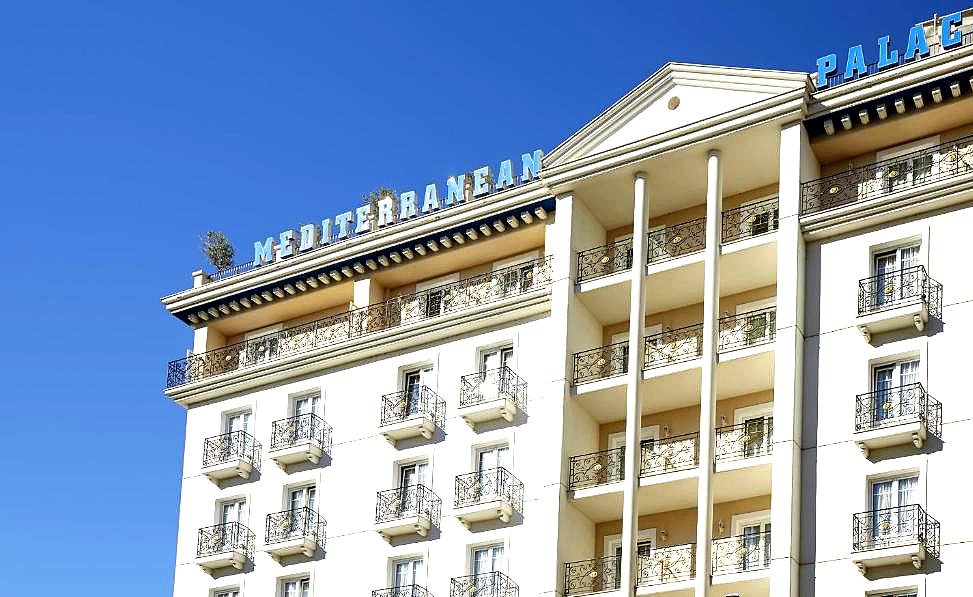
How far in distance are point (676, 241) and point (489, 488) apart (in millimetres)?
9376

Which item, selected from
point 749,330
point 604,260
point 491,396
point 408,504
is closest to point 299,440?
point 408,504

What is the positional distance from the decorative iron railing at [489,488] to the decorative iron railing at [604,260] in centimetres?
642

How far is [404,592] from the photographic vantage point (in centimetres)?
5581

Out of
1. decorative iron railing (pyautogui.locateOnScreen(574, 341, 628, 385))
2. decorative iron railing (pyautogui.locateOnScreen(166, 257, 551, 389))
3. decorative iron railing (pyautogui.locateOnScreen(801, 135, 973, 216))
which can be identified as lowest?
decorative iron railing (pyautogui.locateOnScreen(574, 341, 628, 385))

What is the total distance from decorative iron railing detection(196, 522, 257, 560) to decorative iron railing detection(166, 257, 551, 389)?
5965 millimetres

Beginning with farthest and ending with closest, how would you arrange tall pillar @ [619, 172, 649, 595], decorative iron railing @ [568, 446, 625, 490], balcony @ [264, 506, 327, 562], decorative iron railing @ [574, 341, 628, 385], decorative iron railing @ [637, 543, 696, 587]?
balcony @ [264, 506, 327, 562] < decorative iron railing @ [574, 341, 628, 385] < decorative iron railing @ [568, 446, 625, 490] < tall pillar @ [619, 172, 649, 595] < decorative iron railing @ [637, 543, 696, 587]

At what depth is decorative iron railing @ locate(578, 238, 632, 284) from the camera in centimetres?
5622

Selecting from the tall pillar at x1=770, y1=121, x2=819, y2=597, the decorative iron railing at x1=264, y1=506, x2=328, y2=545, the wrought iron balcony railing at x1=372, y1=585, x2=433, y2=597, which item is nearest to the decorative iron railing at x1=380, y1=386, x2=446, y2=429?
the decorative iron railing at x1=264, y1=506, x2=328, y2=545

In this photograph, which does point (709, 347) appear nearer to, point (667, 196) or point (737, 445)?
point (737, 445)

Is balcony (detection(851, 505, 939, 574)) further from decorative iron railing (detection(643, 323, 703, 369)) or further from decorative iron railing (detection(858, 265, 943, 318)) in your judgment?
decorative iron railing (detection(643, 323, 703, 369))

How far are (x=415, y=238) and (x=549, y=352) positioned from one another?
728 centimetres

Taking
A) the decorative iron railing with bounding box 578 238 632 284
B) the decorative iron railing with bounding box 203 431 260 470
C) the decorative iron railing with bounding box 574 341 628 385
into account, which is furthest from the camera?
the decorative iron railing with bounding box 203 431 260 470

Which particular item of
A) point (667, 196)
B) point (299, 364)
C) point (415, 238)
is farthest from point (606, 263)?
point (299, 364)

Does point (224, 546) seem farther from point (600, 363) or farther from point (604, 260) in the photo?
point (604, 260)
